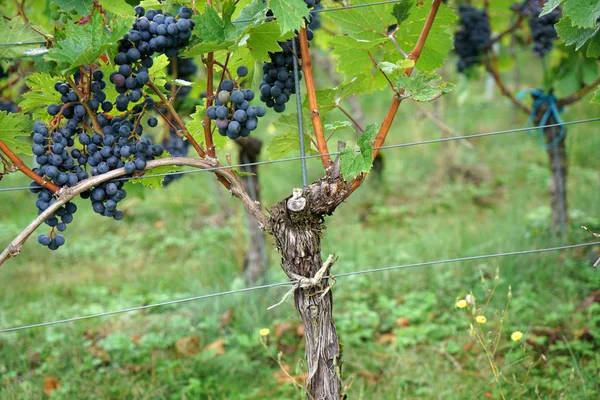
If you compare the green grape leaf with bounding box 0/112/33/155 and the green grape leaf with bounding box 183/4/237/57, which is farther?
the green grape leaf with bounding box 0/112/33/155

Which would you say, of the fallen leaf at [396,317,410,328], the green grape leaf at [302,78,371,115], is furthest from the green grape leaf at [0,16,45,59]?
the fallen leaf at [396,317,410,328]

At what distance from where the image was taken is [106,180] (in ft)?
5.36

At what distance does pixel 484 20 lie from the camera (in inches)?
159

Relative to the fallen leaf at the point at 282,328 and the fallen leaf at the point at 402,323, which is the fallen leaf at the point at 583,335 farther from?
the fallen leaf at the point at 282,328

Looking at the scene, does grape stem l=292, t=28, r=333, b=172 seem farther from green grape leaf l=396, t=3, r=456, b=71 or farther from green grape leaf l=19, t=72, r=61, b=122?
green grape leaf l=19, t=72, r=61, b=122

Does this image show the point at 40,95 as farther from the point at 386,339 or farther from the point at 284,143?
the point at 386,339

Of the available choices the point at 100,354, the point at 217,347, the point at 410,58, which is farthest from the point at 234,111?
the point at 100,354

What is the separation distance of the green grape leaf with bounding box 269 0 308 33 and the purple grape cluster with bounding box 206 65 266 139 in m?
0.24

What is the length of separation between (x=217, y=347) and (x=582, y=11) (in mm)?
2293

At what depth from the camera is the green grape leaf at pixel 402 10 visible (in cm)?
185

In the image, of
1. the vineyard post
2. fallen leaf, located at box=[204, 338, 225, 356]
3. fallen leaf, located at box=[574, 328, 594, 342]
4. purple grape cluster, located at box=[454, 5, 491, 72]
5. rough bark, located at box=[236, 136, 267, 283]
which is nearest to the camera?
the vineyard post

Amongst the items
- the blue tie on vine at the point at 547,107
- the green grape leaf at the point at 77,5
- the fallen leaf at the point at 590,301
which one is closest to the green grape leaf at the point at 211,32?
the green grape leaf at the point at 77,5

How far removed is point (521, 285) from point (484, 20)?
1785 mm

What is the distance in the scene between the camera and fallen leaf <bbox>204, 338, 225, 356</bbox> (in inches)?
120
